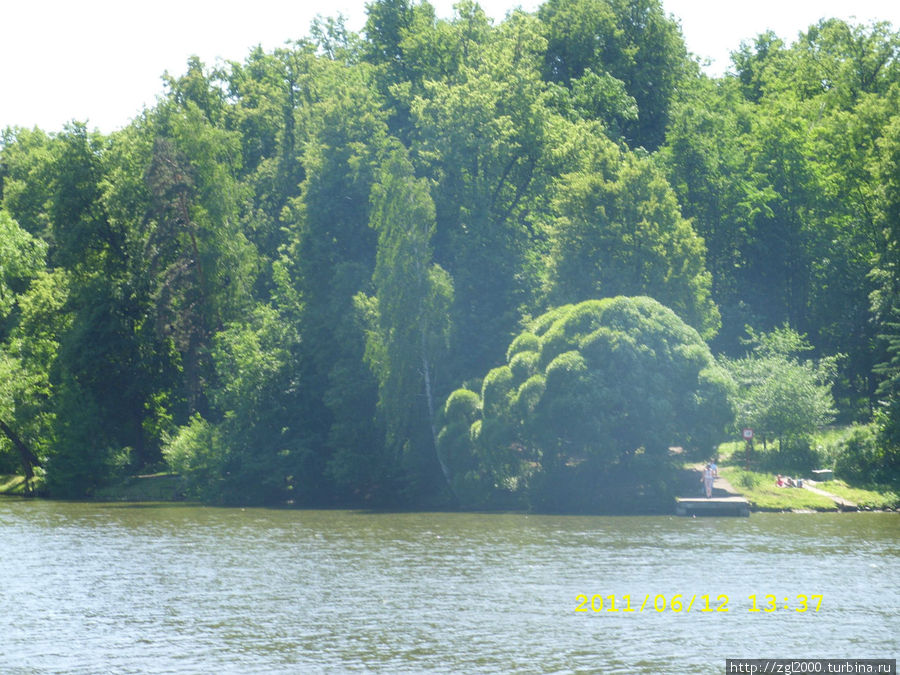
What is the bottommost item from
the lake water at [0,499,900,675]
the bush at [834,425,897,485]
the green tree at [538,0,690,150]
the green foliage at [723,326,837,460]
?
the lake water at [0,499,900,675]

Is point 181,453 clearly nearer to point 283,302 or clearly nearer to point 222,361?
point 222,361

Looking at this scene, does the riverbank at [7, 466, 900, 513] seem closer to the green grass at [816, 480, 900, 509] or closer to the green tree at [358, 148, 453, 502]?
the green grass at [816, 480, 900, 509]

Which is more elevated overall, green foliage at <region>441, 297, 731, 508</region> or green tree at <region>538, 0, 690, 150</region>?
green tree at <region>538, 0, 690, 150</region>

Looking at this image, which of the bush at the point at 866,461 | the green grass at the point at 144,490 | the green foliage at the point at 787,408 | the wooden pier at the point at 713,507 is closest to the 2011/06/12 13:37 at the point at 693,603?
the wooden pier at the point at 713,507

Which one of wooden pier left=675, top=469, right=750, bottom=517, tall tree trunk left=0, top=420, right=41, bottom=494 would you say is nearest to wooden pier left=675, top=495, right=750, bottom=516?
wooden pier left=675, top=469, right=750, bottom=517

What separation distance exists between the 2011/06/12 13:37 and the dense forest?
17.3 meters

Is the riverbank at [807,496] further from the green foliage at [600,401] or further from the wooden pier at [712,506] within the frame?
the green foliage at [600,401]

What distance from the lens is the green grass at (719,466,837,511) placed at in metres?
45.2

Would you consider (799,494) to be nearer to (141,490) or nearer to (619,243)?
(619,243)

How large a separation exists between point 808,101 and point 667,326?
103 ft

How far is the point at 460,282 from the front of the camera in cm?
5612

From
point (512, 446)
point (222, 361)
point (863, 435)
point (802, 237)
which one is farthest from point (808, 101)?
point (222, 361)

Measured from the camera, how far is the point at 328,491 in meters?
54.9

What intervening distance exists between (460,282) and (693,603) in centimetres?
3032
